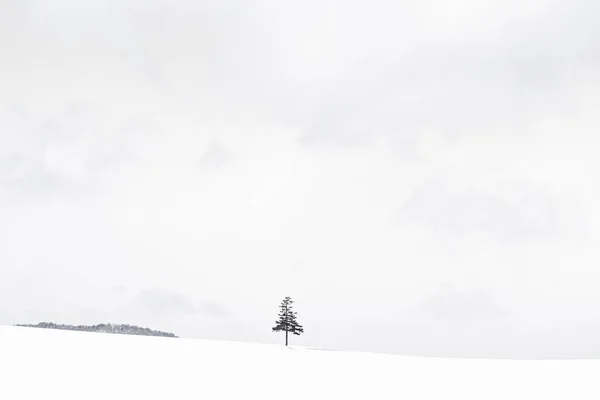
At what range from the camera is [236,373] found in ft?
106

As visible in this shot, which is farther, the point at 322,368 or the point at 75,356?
the point at 322,368

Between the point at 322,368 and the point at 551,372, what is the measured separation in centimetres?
1665

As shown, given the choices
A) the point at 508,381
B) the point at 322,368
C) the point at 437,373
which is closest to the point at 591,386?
the point at 508,381

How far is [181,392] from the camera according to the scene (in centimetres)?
2616

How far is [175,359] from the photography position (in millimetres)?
34938

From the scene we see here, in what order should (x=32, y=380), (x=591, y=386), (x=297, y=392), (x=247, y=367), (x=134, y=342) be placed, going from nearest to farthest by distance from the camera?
(x=32, y=380)
(x=297, y=392)
(x=591, y=386)
(x=247, y=367)
(x=134, y=342)


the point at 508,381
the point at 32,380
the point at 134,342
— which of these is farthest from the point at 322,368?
the point at 32,380

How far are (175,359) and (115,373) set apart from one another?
6.41 m

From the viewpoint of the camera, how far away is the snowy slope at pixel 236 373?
26094 mm

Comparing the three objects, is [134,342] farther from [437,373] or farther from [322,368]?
[437,373]

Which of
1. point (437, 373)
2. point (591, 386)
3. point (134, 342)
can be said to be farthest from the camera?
point (134, 342)

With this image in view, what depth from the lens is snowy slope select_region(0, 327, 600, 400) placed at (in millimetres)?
26094

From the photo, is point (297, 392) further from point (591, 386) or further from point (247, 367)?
point (591, 386)

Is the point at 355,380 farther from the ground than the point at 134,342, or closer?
closer
